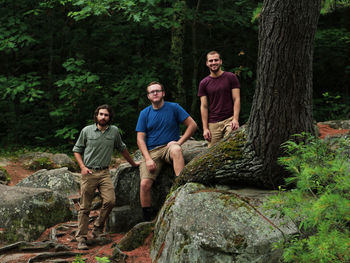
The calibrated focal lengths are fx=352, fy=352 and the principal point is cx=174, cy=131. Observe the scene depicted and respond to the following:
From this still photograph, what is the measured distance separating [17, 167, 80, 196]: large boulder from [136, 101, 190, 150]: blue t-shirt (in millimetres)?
3370

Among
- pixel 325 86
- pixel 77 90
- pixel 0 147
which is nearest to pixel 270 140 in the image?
pixel 77 90

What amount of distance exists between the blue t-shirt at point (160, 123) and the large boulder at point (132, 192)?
1.57 ft

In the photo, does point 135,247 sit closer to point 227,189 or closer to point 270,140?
point 227,189

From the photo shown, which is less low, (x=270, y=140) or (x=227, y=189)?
(x=270, y=140)

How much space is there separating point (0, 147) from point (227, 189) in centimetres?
1086

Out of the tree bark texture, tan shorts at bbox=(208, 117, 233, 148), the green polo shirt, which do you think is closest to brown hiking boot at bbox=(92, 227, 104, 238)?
the green polo shirt

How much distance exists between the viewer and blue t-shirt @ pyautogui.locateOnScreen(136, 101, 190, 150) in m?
5.49

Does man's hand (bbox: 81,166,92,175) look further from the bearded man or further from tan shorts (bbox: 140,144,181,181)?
tan shorts (bbox: 140,144,181,181)

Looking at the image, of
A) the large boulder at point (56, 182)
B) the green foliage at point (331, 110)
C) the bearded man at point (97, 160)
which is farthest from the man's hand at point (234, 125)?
the green foliage at point (331, 110)

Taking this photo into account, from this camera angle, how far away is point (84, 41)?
1330cm

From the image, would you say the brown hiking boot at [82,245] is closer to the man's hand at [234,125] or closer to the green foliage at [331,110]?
the man's hand at [234,125]

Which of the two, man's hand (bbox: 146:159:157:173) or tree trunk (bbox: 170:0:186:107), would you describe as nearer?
man's hand (bbox: 146:159:157:173)

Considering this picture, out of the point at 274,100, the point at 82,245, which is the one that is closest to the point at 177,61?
the point at 82,245

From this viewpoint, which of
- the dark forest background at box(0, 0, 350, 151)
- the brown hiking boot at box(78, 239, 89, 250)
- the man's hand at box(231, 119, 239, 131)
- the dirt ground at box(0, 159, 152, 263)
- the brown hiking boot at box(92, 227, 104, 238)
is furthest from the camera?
the dark forest background at box(0, 0, 350, 151)
